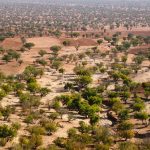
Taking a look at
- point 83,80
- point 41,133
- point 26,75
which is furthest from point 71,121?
point 26,75

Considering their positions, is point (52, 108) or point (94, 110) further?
point (52, 108)

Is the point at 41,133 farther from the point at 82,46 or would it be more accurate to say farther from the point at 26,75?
the point at 82,46

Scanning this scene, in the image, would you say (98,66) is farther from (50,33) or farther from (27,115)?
(50,33)

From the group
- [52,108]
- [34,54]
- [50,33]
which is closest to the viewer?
[52,108]

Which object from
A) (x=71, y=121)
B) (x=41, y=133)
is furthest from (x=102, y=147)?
(x=71, y=121)

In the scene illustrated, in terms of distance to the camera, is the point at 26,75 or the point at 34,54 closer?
the point at 26,75

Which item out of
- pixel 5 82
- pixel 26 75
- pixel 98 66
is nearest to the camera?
pixel 5 82

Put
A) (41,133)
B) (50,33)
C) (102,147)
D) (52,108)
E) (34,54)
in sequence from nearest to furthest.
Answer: (102,147) < (41,133) < (52,108) < (34,54) < (50,33)

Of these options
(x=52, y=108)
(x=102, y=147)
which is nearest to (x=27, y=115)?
(x=52, y=108)

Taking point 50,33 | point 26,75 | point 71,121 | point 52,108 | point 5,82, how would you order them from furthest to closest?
point 50,33, point 26,75, point 5,82, point 52,108, point 71,121
